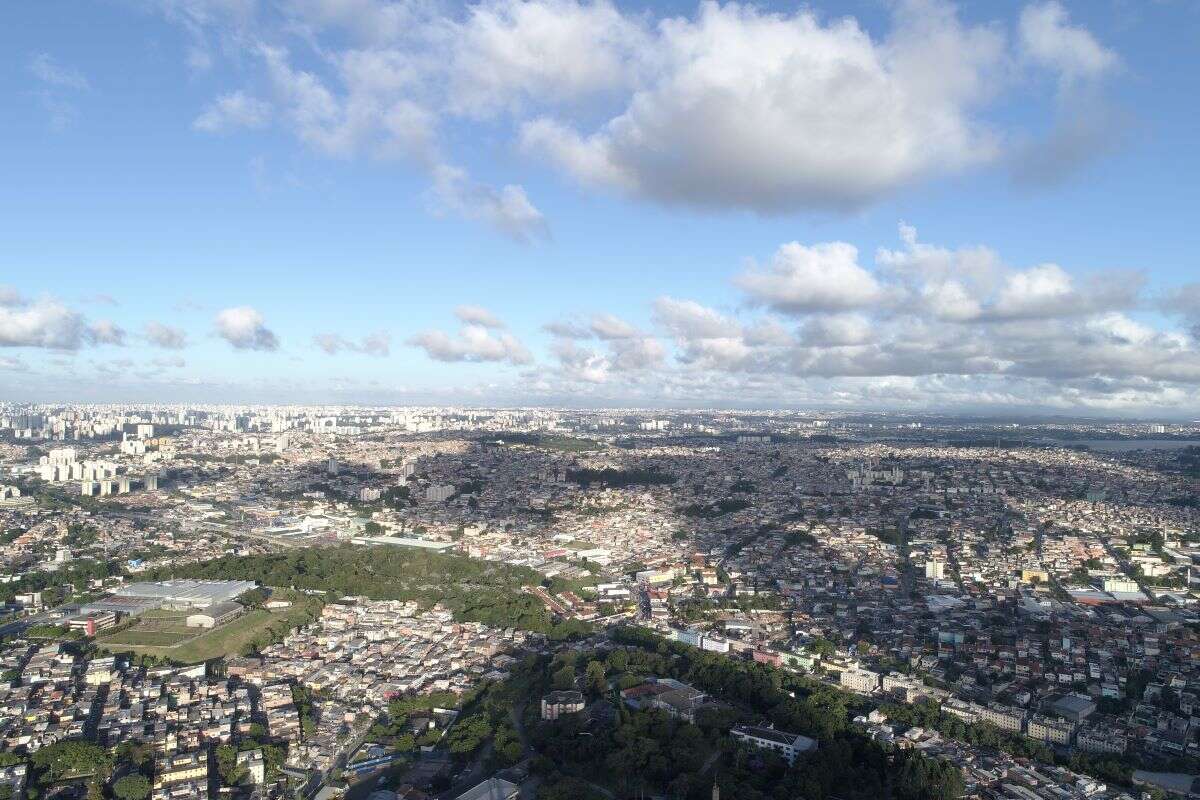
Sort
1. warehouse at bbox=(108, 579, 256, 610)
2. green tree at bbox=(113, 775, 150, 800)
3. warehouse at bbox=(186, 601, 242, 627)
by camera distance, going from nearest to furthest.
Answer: green tree at bbox=(113, 775, 150, 800)
warehouse at bbox=(186, 601, 242, 627)
warehouse at bbox=(108, 579, 256, 610)

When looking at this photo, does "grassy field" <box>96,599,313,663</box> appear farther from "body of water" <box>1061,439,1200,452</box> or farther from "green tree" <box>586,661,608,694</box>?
"body of water" <box>1061,439,1200,452</box>

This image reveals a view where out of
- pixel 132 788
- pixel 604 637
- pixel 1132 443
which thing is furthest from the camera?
pixel 1132 443

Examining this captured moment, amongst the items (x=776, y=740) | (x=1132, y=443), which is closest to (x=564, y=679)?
(x=776, y=740)

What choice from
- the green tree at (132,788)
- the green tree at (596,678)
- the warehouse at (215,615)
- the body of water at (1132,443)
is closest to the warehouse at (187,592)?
the warehouse at (215,615)

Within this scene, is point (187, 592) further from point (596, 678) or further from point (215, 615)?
point (596, 678)

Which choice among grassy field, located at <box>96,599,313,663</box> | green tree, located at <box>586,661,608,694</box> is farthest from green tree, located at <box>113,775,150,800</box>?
green tree, located at <box>586,661,608,694</box>

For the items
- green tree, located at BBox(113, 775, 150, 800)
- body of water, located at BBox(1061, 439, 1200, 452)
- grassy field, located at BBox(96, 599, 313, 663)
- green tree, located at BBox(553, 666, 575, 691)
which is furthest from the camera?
body of water, located at BBox(1061, 439, 1200, 452)

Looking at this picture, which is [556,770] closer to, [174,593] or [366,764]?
[366,764]

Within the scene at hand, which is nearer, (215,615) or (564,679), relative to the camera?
(564,679)

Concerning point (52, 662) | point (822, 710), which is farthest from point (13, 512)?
point (822, 710)
